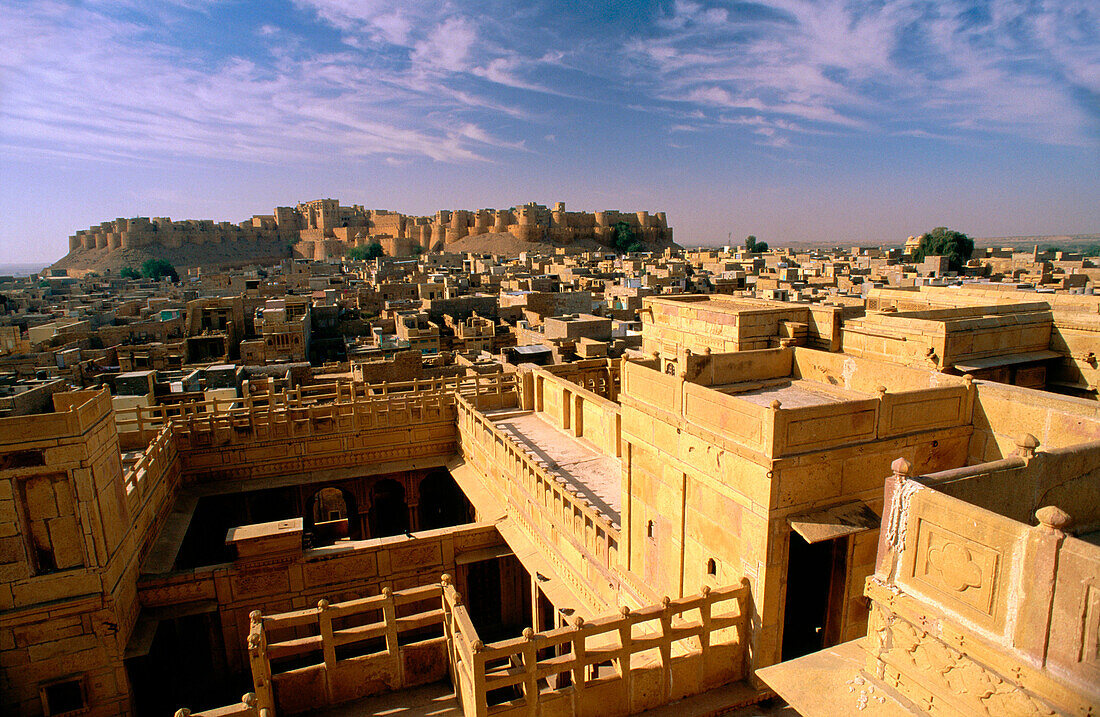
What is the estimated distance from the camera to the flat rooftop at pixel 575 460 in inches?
452

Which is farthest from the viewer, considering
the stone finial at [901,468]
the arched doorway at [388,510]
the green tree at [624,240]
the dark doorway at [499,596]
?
the green tree at [624,240]

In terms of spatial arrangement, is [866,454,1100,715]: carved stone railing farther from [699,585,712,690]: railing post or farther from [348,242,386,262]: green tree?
[348,242,386,262]: green tree

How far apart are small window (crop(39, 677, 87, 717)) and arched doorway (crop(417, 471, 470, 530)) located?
9.42 m

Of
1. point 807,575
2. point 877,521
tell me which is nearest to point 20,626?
point 807,575

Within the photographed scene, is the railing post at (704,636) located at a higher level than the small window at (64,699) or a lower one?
higher

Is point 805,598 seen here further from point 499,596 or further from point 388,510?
point 388,510

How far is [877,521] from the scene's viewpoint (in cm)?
640

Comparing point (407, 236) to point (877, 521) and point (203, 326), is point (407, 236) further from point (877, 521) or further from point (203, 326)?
point (877, 521)

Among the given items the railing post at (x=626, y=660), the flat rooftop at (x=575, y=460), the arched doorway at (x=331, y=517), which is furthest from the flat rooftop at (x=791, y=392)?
the arched doorway at (x=331, y=517)

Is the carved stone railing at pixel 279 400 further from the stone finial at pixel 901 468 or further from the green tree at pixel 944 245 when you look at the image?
the green tree at pixel 944 245

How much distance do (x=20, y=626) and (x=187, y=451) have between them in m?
6.64

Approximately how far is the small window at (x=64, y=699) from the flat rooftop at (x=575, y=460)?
906cm

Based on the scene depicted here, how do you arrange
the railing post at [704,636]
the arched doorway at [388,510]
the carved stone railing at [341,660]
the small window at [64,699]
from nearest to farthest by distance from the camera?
the railing post at [704,636], the carved stone railing at [341,660], the small window at [64,699], the arched doorway at [388,510]

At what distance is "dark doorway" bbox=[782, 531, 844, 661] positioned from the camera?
7828 mm
